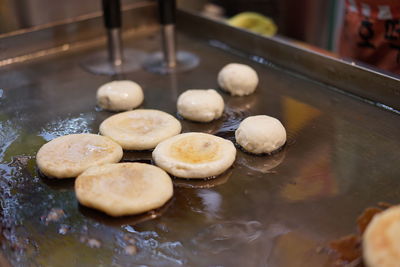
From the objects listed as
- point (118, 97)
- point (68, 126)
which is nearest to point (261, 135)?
point (118, 97)

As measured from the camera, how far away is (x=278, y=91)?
7.10 ft

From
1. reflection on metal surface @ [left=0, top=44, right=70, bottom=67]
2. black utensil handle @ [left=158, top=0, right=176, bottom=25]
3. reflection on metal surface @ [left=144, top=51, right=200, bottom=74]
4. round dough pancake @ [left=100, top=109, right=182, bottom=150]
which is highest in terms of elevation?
black utensil handle @ [left=158, top=0, right=176, bottom=25]

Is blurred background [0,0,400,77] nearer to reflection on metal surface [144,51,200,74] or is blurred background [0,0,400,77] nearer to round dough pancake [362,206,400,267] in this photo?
reflection on metal surface [144,51,200,74]

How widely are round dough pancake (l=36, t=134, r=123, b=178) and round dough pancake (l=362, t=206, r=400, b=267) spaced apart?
0.90 metres

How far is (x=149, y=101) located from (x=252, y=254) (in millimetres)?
1059

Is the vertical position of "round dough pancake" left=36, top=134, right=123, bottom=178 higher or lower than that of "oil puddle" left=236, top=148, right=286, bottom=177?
higher

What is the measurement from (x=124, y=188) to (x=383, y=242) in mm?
775

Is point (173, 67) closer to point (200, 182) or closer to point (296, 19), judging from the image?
point (200, 182)

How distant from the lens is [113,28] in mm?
2426

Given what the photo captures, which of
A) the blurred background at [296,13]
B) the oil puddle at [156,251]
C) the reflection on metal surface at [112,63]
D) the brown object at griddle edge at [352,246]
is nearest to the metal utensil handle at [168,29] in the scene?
the reflection on metal surface at [112,63]

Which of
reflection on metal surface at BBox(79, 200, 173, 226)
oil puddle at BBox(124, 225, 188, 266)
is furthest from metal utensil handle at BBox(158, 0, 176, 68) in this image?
oil puddle at BBox(124, 225, 188, 266)

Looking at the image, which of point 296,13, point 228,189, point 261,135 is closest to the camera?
point 228,189

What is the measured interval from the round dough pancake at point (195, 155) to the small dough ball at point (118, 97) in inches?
16.2

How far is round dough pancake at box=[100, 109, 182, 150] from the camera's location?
173 cm
